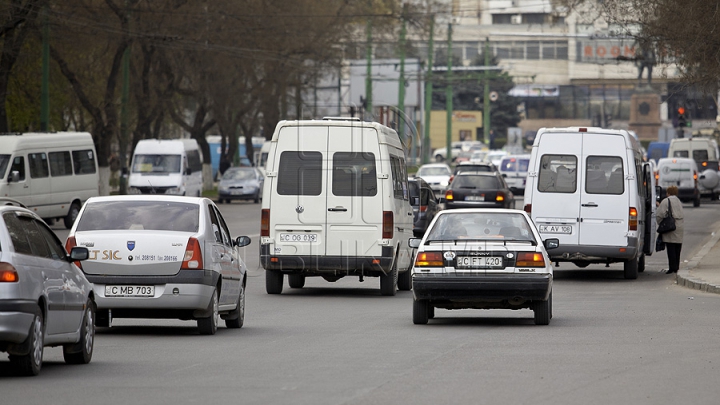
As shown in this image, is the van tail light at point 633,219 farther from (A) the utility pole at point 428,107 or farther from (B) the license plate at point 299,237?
(A) the utility pole at point 428,107

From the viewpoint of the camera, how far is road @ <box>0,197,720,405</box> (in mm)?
9523

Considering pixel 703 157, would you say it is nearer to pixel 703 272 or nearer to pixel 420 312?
pixel 703 272

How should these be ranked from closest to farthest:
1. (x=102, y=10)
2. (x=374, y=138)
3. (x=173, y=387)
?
1. (x=173, y=387)
2. (x=374, y=138)
3. (x=102, y=10)

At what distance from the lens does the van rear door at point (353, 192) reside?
19.2 meters

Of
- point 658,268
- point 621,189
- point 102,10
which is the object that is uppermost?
point 102,10

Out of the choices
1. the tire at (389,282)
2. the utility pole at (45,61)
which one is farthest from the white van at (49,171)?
the tire at (389,282)

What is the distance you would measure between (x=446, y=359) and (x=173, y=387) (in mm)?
2847

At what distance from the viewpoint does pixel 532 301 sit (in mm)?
15227

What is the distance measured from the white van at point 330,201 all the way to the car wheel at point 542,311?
435cm

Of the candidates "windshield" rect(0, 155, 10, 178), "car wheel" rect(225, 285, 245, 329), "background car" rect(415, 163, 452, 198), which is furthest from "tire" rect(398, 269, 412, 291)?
"background car" rect(415, 163, 452, 198)

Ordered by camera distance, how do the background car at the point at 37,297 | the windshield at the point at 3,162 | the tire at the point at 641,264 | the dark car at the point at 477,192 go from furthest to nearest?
the dark car at the point at 477,192 → the windshield at the point at 3,162 → the tire at the point at 641,264 → the background car at the point at 37,297

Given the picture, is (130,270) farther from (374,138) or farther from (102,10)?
(102,10)

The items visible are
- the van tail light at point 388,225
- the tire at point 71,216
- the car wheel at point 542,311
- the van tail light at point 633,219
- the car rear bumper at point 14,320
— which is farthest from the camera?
the tire at point 71,216

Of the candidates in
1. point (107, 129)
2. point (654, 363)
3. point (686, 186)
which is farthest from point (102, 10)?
point (654, 363)
